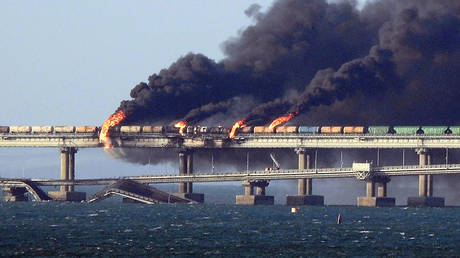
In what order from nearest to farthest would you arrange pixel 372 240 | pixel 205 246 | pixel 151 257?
pixel 151 257
pixel 205 246
pixel 372 240

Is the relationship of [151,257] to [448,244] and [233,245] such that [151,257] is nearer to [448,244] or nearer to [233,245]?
[233,245]

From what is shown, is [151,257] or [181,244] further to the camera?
[181,244]

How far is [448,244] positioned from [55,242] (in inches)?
1875

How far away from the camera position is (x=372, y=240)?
646 feet

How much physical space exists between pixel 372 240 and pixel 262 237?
13896 mm

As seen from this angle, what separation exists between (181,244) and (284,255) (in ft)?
59.8

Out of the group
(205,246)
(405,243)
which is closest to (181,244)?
(205,246)

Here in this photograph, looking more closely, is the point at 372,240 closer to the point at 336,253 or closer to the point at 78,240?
the point at 336,253

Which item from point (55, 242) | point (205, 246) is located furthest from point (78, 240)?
point (205, 246)

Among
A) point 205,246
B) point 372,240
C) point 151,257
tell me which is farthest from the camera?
point 372,240

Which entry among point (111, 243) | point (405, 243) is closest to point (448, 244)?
point (405, 243)

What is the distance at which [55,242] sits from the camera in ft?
614

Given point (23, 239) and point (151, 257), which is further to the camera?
point (23, 239)

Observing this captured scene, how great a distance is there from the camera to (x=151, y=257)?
16812 centimetres
